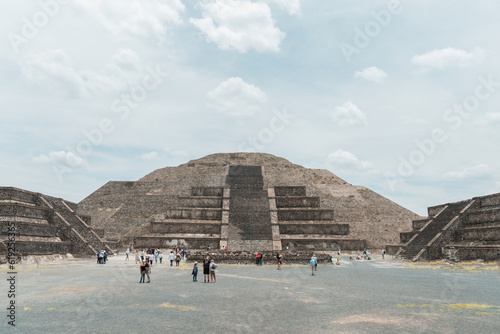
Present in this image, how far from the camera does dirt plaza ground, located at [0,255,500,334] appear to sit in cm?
859

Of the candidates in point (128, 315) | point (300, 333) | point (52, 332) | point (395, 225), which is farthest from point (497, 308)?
point (395, 225)

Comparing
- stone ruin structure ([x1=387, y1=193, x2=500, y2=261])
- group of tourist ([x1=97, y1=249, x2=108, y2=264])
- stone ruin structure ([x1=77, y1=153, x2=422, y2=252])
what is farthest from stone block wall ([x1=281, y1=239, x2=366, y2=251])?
group of tourist ([x1=97, y1=249, x2=108, y2=264])

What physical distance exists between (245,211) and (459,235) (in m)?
21.1

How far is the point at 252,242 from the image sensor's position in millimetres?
35312

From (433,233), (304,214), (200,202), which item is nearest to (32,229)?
(200,202)

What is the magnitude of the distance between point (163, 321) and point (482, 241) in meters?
28.0

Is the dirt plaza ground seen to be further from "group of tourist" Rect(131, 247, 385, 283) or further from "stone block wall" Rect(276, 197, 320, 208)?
"stone block wall" Rect(276, 197, 320, 208)

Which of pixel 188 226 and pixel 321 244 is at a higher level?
pixel 188 226

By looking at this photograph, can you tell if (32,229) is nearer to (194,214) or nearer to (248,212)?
(194,214)

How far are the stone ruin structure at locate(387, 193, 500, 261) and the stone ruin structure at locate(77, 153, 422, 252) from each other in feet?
18.7

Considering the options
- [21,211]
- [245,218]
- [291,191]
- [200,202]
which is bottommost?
[21,211]

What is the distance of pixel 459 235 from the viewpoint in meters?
30.9

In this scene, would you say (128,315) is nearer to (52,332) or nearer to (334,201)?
(52,332)

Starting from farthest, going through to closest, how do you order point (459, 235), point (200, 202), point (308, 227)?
point (200, 202) → point (308, 227) → point (459, 235)
